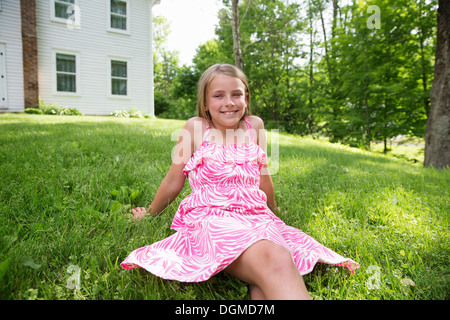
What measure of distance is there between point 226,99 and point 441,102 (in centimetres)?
705

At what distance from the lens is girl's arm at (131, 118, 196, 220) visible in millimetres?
1977

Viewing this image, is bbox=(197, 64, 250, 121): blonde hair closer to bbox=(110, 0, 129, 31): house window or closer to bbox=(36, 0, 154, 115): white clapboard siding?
bbox=(36, 0, 154, 115): white clapboard siding

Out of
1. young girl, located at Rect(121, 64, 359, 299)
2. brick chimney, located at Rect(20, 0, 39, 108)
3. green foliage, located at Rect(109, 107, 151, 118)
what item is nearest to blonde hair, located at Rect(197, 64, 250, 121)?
young girl, located at Rect(121, 64, 359, 299)

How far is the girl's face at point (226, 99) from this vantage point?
186 cm

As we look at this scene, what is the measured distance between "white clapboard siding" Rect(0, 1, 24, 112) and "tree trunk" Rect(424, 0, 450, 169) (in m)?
13.5

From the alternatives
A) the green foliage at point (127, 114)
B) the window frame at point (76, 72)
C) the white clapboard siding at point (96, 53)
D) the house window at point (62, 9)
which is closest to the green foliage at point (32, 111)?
the white clapboard siding at point (96, 53)

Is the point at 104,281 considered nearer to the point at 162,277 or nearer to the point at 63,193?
the point at 162,277

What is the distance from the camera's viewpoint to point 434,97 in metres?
6.71

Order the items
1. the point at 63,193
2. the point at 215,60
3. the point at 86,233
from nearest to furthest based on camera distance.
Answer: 1. the point at 86,233
2. the point at 63,193
3. the point at 215,60

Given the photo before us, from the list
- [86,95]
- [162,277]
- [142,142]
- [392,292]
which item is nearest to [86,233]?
[162,277]

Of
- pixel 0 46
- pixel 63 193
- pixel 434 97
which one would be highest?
pixel 0 46

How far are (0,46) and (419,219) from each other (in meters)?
13.7

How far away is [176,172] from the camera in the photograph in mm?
1997

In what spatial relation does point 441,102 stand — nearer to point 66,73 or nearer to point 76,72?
point 76,72
